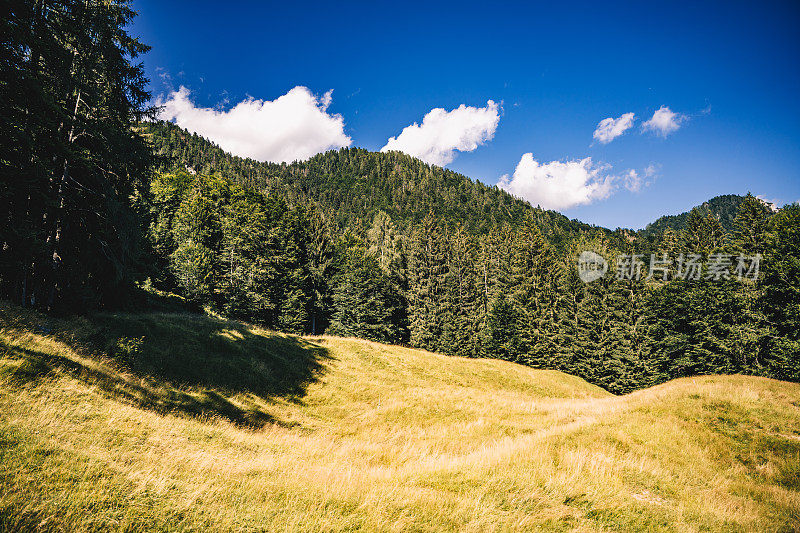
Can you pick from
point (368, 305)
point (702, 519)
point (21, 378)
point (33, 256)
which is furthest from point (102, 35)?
point (368, 305)

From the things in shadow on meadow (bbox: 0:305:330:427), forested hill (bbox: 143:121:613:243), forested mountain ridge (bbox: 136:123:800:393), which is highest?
Result: forested hill (bbox: 143:121:613:243)

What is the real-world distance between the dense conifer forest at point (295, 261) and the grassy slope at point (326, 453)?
15.0 ft

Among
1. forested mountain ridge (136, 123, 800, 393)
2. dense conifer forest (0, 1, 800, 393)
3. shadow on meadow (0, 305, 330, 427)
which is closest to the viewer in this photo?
shadow on meadow (0, 305, 330, 427)

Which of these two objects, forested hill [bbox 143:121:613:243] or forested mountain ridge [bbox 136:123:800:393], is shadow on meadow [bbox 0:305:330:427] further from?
forested hill [bbox 143:121:613:243]

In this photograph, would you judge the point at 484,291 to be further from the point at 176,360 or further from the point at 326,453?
the point at 326,453

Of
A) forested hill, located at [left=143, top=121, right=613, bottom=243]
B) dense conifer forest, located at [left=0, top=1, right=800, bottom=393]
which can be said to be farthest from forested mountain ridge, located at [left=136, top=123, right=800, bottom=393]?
forested hill, located at [left=143, top=121, right=613, bottom=243]

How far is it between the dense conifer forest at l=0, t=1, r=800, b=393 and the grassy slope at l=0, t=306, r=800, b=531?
15.0ft

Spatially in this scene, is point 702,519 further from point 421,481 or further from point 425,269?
point 425,269

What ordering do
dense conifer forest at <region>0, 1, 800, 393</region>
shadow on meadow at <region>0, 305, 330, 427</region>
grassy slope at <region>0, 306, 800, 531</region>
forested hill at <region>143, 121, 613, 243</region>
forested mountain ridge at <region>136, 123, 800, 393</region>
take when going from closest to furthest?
grassy slope at <region>0, 306, 800, 531</region>
shadow on meadow at <region>0, 305, 330, 427</region>
dense conifer forest at <region>0, 1, 800, 393</region>
forested mountain ridge at <region>136, 123, 800, 393</region>
forested hill at <region>143, 121, 613, 243</region>

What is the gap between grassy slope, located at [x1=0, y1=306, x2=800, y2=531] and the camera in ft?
16.0

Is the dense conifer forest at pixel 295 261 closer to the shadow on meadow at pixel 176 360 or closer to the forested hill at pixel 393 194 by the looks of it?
the shadow on meadow at pixel 176 360

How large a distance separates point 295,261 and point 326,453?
38122 millimetres

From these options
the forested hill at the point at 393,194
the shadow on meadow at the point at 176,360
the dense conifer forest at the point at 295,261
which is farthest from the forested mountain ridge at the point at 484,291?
the forested hill at the point at 393,194

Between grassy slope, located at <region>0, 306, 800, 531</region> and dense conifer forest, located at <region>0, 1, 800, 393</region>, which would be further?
dense conifer forest, located at <region>0, 1, 800, 393</region>
